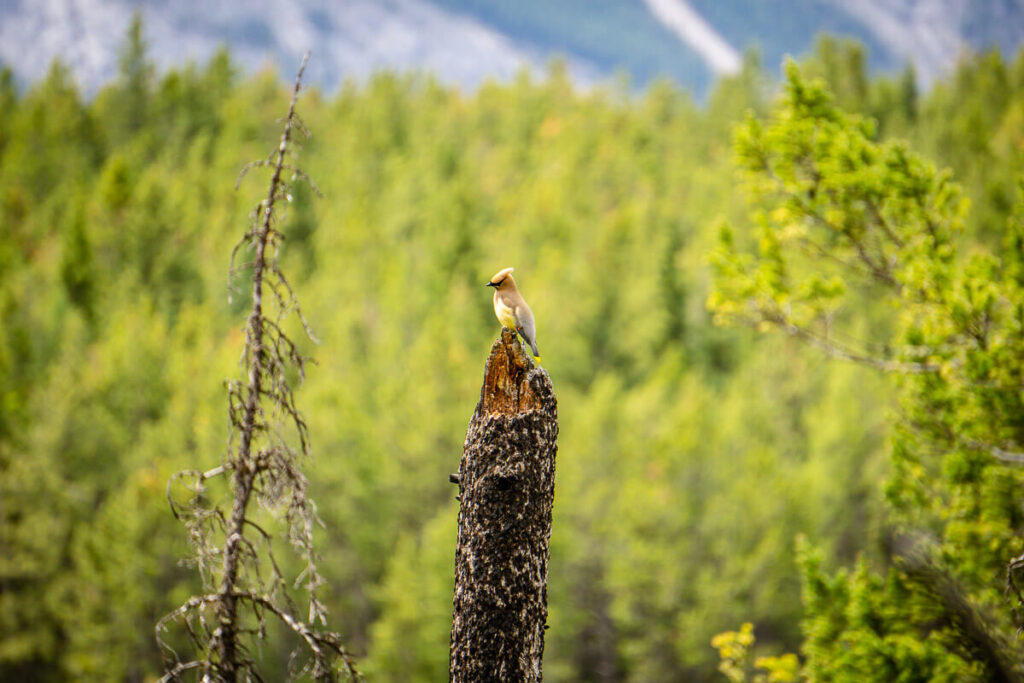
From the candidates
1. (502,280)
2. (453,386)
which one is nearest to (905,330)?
(502,280)

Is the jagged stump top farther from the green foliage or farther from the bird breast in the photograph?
the green foliage

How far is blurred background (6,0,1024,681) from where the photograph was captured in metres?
21.7

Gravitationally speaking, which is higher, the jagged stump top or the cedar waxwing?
the cedar waxwing

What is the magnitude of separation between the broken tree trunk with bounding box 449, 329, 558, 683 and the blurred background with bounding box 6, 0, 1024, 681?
1590 millimetres

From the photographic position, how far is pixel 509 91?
89.4 m

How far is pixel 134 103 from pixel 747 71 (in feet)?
198

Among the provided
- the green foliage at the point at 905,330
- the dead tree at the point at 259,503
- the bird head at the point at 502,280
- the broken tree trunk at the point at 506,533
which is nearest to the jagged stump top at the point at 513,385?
the broken tree trunk at the point at 506,533

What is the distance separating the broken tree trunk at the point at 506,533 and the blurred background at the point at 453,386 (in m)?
1.59

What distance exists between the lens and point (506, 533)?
379 cm

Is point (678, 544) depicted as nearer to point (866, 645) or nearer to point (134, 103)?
point (866, 645)

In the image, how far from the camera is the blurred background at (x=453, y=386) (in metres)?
21.7

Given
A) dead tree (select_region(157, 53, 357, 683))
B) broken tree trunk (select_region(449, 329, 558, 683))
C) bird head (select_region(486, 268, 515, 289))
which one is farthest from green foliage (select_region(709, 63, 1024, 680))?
dead tree (select_region(157, 53, 357, 683))

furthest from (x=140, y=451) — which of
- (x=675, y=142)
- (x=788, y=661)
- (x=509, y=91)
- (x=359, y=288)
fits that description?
(x=509, y=91)

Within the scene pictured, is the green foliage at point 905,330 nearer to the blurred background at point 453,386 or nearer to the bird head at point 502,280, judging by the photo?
the blurred background at point 453,386
